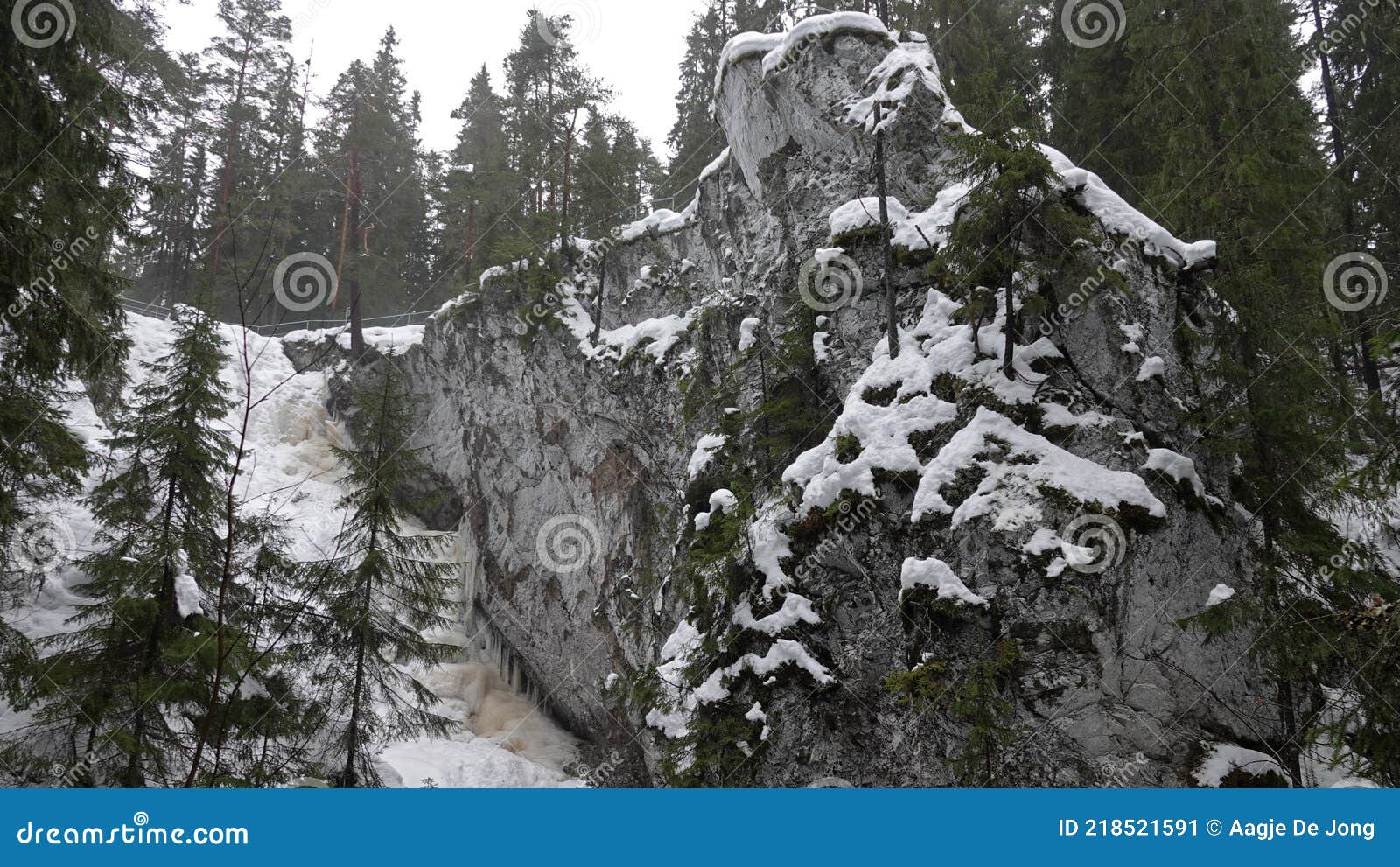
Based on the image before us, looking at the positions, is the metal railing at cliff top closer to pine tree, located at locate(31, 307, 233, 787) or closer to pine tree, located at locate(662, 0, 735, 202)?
pine tree, located at locate(662, 0, 735, 202)

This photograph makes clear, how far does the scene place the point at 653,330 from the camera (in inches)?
866

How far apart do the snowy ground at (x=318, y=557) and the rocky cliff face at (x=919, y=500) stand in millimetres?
3300

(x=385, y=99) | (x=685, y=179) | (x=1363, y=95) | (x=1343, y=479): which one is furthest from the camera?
(x=385, y=99)

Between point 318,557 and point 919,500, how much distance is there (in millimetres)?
17751

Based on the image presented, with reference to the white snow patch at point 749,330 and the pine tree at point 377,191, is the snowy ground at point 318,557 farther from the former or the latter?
the white snow patch at point 749,330

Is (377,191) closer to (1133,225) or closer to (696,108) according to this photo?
(696,108)

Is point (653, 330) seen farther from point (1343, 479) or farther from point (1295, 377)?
point (1343, 479)

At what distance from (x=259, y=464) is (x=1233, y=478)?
1009 inches

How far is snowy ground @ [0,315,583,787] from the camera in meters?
16.2

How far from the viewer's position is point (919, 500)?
10477mm

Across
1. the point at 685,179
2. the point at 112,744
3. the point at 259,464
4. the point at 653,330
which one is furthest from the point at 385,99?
the point at 112,744

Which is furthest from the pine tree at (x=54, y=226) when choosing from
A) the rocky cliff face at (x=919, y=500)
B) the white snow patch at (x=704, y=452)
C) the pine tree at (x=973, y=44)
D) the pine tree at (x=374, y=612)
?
the pine tree at (x=973, y=44)

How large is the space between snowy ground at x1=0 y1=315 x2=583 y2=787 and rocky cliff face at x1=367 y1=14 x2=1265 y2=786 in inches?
130

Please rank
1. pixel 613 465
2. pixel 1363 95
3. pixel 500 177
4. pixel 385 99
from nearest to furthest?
pixel 1363 95
pixel 613 465
pixel 500 177
pixel 385 99
